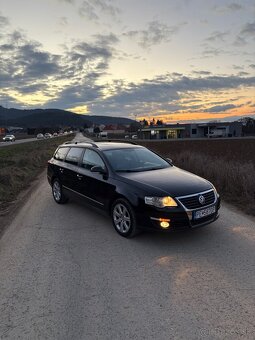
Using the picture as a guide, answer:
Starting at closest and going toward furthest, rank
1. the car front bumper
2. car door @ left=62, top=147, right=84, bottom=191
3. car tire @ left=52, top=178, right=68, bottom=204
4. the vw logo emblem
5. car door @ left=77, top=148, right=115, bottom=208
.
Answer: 1. the car front bumper
2. the vw logo emblem
3. car door @ left=77, top=148, right=115, bottom=208
4. car door @ left=62, top=147, right=84, bottom=191
5. car tire @ left=52, top=178, right=68, bottom=204

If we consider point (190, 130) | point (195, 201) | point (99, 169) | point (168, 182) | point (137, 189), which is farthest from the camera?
point (190, 130)

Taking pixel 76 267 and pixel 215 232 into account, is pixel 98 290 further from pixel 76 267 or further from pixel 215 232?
pixel 215 232

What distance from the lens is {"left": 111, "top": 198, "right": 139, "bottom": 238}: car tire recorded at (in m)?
5.67

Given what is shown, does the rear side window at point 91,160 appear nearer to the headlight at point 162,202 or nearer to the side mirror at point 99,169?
the side mirror at point 99,169

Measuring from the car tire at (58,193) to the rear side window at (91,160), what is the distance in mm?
1488

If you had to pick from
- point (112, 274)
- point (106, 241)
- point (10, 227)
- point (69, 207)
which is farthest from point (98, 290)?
point (69, 207)

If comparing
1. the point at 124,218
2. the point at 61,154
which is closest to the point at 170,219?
the point at 124,218

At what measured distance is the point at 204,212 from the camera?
5582 mm

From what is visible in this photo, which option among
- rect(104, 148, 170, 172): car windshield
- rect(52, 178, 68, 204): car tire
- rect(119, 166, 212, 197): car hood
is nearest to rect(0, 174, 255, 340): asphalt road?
rect(119, 166, 212, 197): car hood

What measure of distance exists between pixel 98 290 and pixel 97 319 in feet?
1.99

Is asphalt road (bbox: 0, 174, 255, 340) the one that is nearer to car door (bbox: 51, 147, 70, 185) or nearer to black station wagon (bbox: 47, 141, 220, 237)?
black station wagon (bbox: 47, 141, 220, 237)

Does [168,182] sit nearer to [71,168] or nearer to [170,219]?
[170,219]

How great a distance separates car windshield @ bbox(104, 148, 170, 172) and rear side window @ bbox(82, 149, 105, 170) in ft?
0.63

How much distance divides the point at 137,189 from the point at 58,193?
3.70 meters
